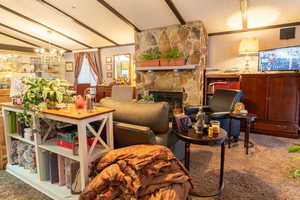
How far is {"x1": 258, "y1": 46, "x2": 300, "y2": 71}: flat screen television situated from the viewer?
3394mm

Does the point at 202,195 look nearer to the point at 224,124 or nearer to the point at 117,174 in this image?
the point at 117,174

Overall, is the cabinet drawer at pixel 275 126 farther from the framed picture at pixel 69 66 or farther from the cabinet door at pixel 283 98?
the framed picture at pixel 69 66

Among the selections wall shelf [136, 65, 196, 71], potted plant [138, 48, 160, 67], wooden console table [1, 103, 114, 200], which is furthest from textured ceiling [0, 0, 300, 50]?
wooden console table [1, 103, 114, 200]

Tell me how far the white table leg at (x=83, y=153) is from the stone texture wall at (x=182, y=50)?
3.36 m

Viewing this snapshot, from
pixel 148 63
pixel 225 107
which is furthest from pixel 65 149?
pixel 148 63

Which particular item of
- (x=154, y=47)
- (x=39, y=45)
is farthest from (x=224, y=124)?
(x=39, y=45)

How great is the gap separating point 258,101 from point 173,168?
3.04 metres

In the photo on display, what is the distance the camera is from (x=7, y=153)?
2.30 meters

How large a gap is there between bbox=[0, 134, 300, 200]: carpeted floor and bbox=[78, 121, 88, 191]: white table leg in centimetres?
62

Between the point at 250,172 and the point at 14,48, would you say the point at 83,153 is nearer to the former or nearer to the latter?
the point at 250,172

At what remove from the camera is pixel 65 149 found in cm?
172

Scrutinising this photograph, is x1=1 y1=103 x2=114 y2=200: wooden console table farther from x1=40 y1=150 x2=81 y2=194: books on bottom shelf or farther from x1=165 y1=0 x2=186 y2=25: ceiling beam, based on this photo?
x1=165 y1=0 x2=186 y2=25: ceiling beam

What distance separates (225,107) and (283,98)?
1.18 metres

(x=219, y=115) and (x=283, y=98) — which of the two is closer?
(x=219, y=115)
